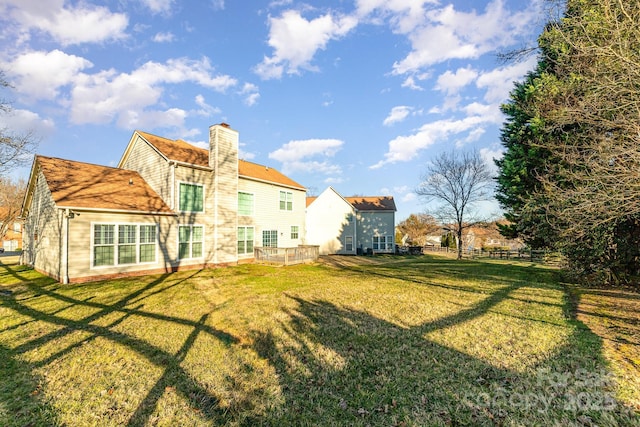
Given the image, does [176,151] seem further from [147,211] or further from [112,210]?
[112,210]

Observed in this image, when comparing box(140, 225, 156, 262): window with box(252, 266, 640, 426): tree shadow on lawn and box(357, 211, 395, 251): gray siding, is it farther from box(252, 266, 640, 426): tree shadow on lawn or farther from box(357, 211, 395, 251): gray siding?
box(357, 211, 395, 251): gray siding

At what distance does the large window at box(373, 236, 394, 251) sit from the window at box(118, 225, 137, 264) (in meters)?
25.0

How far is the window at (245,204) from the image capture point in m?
19.6

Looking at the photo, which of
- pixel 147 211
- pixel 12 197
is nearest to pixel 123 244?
pixel 147 211

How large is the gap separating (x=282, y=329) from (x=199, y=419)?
3.19m

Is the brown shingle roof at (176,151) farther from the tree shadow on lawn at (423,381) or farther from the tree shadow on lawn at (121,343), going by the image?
the tree shadow on lawn at (423,381)

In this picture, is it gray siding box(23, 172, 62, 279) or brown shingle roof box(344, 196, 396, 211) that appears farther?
brown shingle roof box(344, 196, 396, 211)

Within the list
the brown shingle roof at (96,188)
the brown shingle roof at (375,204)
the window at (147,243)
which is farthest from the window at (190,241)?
the brown shingle roof at (375,204)

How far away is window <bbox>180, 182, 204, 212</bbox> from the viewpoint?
53.1 feet

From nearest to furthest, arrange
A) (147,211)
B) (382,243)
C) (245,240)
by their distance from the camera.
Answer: (147,211)
(245,240)
(382,243)

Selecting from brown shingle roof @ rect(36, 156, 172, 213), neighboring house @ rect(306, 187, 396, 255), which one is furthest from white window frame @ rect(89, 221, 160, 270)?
neighboring house @ rect(306, 187, 396, 255)

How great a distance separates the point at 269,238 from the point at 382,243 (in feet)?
53.3

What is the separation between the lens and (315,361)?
17.2 feet

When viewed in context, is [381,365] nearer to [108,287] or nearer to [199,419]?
[199,419]
